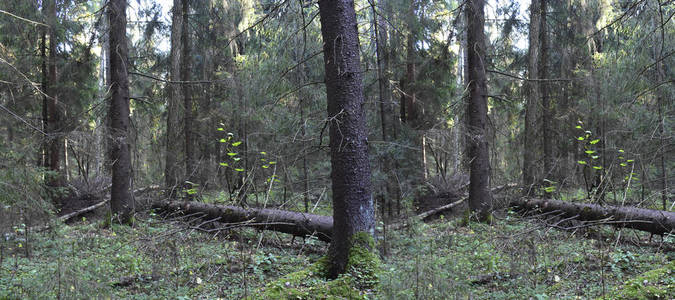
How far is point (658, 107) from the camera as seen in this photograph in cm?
1207

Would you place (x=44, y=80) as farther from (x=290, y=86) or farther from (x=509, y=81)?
(x=509, y=81)

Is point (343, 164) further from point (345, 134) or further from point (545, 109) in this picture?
point (545, 109)

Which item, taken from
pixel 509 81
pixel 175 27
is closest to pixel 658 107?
pixel 509 81

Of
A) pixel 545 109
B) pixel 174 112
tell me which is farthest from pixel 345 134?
pixel 545 109

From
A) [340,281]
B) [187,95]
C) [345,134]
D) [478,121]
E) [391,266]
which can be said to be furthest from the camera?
[187,95]

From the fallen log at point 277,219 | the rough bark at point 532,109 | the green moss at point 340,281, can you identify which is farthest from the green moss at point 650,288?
the rough bark at point 532,109

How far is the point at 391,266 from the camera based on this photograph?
18.1 feet

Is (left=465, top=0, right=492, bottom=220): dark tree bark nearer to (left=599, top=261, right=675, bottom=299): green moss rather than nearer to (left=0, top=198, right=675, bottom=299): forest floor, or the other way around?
(left=0, top=198, right=675, bottom=299): forest floor

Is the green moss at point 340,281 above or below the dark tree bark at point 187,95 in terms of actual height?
below

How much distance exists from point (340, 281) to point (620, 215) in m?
5.63

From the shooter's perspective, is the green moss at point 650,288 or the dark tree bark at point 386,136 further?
the dark tree bark at point 386,136

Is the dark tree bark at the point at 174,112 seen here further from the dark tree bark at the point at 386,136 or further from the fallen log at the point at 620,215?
the fallen log at the point at 620,215

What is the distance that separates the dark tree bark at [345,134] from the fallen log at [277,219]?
51.0 inches

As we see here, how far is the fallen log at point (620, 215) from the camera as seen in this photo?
7172mm
